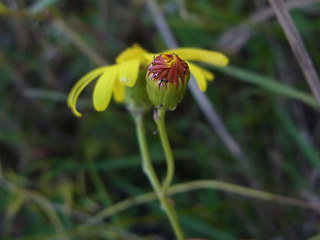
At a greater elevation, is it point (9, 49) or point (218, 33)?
point (9, 49)

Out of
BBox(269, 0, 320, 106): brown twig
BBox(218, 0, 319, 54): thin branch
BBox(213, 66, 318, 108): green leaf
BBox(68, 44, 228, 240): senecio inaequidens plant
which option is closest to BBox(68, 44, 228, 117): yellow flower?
BBox(68, 44, 228, 240): senecio inaequidens plant

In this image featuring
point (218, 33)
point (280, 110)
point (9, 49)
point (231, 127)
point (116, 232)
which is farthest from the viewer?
point (9, 49)

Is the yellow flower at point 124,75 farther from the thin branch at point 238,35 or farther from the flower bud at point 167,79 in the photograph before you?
the thin branch at point 238,35

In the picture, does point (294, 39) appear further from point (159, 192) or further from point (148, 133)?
point (148, 133)

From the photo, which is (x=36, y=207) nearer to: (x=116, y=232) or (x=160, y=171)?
(x=116, y=232)

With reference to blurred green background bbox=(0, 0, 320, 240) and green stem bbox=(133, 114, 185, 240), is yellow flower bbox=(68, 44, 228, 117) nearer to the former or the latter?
green stem bbox=(133, 114, 185, 240)

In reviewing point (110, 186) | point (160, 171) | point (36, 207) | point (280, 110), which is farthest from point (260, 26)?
point (36, 207)

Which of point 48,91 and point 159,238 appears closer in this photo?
point 159,238

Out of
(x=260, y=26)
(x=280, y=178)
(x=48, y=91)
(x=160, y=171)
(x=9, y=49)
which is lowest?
(x=280, y=178)
